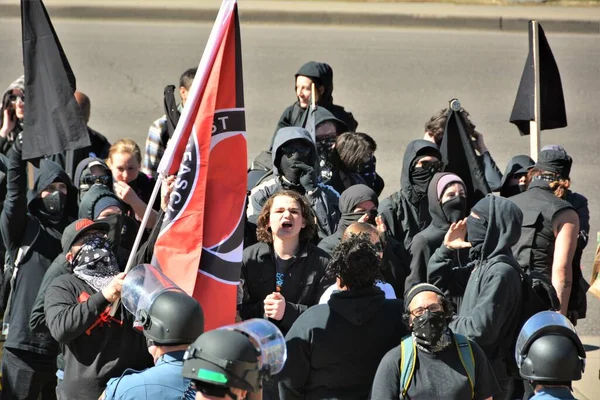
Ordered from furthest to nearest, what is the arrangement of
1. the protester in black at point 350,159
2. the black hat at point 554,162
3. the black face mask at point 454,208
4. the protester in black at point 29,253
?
the protester in black at point 350,159, the black hat at point 554,162, the black face mask at point 454,208, the protester in black at point 29,253

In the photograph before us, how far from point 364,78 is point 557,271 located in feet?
34.8

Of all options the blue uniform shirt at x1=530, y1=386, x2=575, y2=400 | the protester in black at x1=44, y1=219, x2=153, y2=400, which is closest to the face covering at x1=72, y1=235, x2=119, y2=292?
the protester in black at x1=44, y1=219, x2=153, y2=400

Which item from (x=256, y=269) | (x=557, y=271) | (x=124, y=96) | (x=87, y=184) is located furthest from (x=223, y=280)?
(x=124, y=96)

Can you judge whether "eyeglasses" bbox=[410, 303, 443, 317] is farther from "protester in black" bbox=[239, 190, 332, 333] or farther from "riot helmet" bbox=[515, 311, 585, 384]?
"protester in black" bbox=[239, 190, 332, 333]

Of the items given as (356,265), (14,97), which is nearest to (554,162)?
(356,265)

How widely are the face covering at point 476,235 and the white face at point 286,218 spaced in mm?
997

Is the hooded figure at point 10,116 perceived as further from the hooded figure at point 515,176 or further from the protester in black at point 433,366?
the protester in black at point 433,366

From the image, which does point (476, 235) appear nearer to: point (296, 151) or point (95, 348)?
point (296, 151)

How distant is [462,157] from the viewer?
29.1ft

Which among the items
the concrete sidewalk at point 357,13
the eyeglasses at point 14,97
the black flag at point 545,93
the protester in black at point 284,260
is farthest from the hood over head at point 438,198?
the concrete sidewalk at point 357,13

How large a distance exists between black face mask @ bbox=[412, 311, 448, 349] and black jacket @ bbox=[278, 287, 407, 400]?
29cm

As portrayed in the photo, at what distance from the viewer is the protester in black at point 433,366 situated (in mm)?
5328

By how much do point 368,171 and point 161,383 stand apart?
14.9 feet

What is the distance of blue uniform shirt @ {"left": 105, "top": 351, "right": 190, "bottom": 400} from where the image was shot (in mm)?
4492
